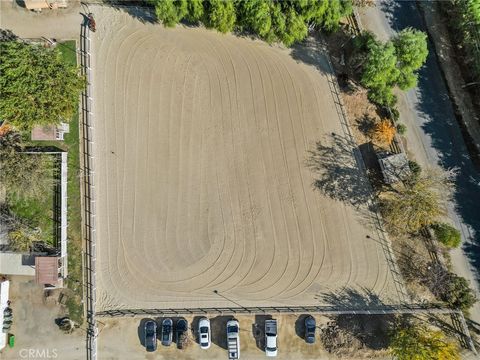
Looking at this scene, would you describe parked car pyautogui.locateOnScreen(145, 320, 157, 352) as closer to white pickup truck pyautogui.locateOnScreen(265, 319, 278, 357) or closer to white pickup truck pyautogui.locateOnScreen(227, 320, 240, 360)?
white pickup truck pyautogui.locateOnScreen(227, 320, 240, 360)

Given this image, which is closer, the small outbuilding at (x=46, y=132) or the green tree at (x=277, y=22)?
the green tree at (x=277, y=22)

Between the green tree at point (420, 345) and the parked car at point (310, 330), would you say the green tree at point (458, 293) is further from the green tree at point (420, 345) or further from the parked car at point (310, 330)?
the parked car at point (310, 330)

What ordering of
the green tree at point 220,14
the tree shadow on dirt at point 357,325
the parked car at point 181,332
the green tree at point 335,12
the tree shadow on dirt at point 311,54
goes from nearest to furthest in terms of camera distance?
1. the parked car at point 181,332
2. the green tree at point 220,14
3. the tree shadow on dirt at point 357,325
4. the green tree at point 335,12
5. the tree shadow on dirt at point 311,54

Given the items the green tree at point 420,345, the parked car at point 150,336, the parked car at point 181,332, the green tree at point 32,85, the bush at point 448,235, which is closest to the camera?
the green tree at point 420,345

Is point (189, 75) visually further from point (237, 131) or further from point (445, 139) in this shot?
point (445, 139)

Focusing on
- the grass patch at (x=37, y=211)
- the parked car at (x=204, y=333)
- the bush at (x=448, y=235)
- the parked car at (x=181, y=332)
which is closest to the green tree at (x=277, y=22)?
the bush at (x=448, y=235)

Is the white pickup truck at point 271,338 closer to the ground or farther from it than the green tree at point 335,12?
closer to the ground

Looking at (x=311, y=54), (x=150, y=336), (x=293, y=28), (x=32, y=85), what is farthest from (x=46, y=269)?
(x=311, y=54)
